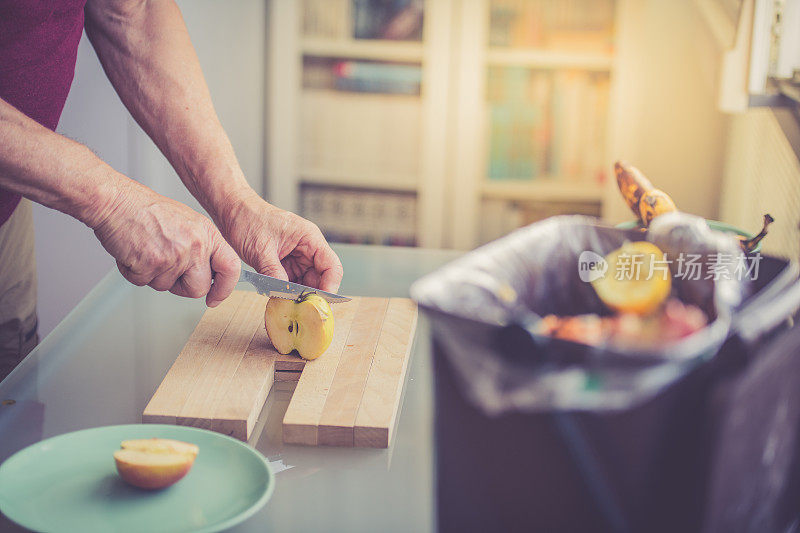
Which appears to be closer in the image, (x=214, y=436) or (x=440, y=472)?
(x=440, y=472)

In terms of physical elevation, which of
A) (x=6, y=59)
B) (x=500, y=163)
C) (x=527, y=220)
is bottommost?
(x=527, y=220)

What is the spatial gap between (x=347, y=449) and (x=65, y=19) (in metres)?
0.72

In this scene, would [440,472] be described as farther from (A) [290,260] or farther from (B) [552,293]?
(A) [290,260]

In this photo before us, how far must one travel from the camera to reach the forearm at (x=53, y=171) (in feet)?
2.70

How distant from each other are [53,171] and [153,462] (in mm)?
376

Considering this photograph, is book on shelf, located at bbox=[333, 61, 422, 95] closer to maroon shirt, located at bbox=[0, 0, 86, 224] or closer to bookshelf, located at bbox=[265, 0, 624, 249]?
bookshelf, located at bbox=[265, 0, 624, 249]

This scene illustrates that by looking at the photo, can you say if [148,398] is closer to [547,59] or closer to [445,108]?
[445,108]

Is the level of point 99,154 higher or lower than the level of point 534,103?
lower

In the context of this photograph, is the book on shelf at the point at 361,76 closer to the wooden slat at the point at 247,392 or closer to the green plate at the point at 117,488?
the wooden slat at the point at 247,392

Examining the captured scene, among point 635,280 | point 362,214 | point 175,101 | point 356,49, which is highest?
point 356,49

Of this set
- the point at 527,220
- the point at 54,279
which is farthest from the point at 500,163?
the point at 54,279

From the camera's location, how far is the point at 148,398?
0.84m

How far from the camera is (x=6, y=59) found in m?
1.01

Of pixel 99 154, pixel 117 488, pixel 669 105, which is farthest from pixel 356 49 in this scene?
pixel 117 488
